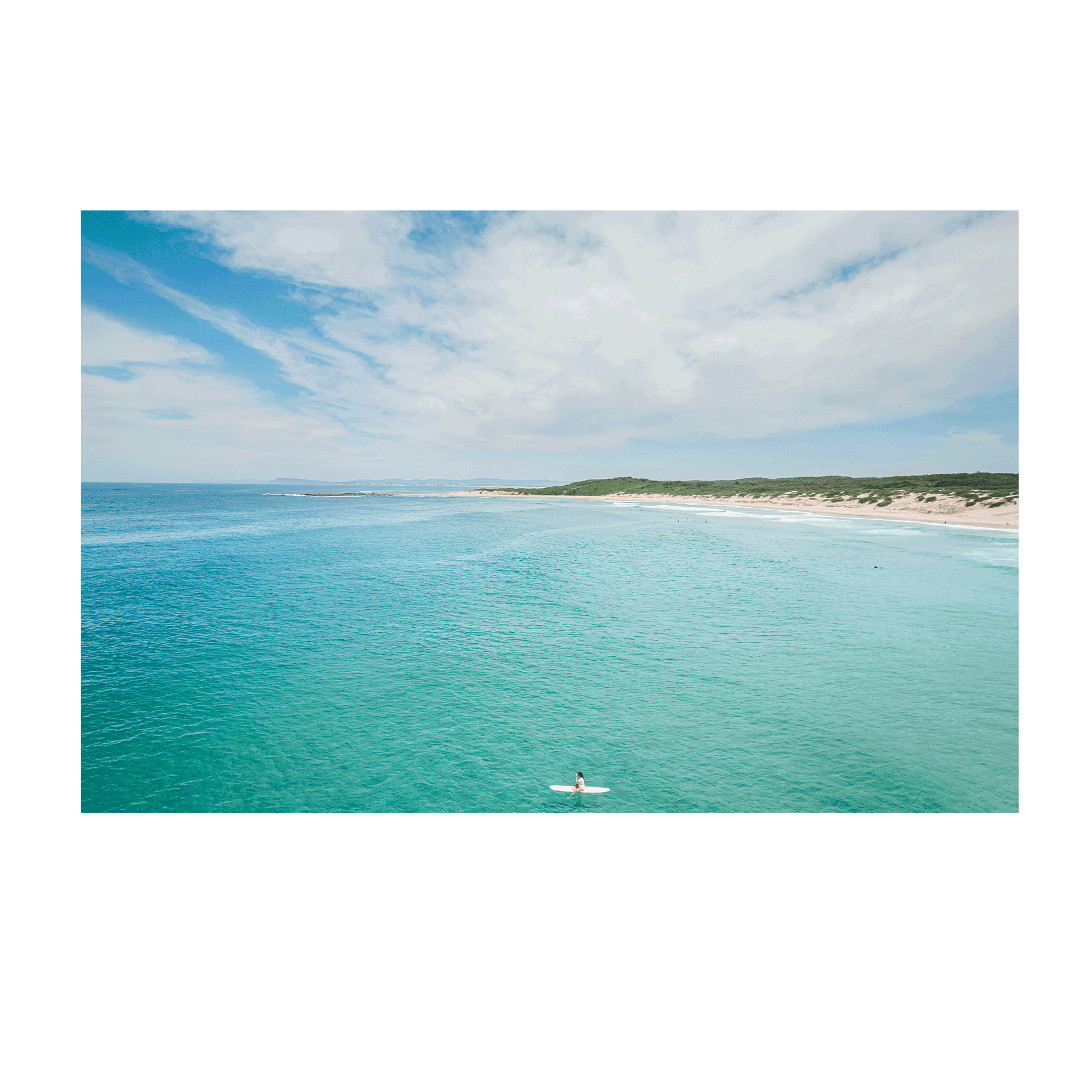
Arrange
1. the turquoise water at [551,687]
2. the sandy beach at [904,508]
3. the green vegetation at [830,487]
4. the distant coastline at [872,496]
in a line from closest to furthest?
the turquoise water at [551,687]
the sandy beach at [904,508]
the distant coastline at [872,496]
the green vegetation at [830,487]

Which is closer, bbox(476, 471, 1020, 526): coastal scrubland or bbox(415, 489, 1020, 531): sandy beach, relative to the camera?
bbox(415, 489, 1020, 531): sandy beach

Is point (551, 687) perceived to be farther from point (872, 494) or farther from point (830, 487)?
point (830, 487)

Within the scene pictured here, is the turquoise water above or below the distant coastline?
below

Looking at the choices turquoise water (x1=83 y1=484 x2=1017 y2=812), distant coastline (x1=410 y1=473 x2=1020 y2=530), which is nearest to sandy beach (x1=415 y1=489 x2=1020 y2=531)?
distant coastline (x1=410 y1=473 x2=1020 y2=530)

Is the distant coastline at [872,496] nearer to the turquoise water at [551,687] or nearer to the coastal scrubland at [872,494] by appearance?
the coastal scrubland at [872,494]

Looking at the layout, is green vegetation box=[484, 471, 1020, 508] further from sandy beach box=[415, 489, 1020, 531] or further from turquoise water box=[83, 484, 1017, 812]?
turquoise water box=[83, 484, 1017, 812]

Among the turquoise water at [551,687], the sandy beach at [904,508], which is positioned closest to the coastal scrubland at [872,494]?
the sandy beach at [904,508]

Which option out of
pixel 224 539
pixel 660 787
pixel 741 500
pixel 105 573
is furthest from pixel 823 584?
pixel 741 500
